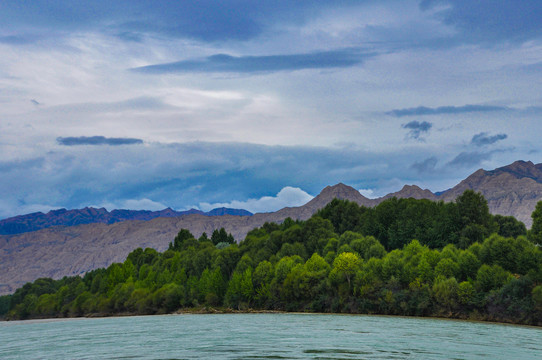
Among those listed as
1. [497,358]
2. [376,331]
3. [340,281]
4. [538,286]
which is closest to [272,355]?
[497,358]

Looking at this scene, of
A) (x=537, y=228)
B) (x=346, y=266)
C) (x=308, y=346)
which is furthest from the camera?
(x=346, y=266)

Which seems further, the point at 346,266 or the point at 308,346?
the point at 346,266

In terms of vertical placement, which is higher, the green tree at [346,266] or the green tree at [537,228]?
the green tree at [537,228]

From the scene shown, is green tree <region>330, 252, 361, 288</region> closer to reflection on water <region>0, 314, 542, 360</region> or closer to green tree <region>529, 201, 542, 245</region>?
green tree <region>529, 201, 542, 245</region>

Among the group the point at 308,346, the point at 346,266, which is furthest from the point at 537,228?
the point at 308,346

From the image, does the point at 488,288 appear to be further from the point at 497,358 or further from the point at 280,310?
the point at 497,358

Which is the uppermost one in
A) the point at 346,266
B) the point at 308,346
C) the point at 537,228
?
the point at 537,228

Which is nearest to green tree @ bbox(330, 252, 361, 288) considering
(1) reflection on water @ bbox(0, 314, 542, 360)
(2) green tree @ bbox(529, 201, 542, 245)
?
(2) green tree @ bbox(529, 201, 542, 245)

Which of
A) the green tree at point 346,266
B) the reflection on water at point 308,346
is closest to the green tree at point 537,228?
the green tree at point 346,266

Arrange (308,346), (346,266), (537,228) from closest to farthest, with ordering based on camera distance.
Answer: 1. (308,346)
2. (537,228)
3. (346,266)

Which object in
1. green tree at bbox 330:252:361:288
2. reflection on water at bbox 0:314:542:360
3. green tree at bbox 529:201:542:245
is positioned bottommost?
reflection on water at bbox 0:314:542:360

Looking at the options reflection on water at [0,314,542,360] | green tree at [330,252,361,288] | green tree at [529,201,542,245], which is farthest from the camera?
green tree at [330,252,361,288]

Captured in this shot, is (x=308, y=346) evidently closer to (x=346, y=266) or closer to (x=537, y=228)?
(x=346, y=266)

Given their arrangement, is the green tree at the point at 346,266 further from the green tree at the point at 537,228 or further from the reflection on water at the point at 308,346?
the reflection on water at the point at 308,346
